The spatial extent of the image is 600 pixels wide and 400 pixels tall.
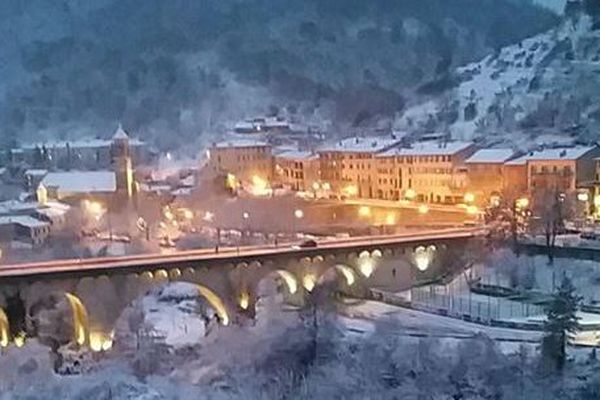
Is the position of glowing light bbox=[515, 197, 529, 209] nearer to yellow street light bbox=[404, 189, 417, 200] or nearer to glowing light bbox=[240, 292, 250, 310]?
yellow street light bbox=[404, 189, 417, 200]

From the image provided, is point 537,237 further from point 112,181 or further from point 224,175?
point 112,181

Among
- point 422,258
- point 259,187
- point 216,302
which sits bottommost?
point 216,302

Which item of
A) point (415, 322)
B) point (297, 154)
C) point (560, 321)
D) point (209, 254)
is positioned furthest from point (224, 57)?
point (560, 321)

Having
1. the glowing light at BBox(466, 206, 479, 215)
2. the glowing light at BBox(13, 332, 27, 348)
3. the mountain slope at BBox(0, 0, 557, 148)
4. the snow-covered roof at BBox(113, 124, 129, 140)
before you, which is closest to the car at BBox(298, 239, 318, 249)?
the mountain slope at BBox(0, 0, 557, 148)

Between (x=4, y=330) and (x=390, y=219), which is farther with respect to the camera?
(x=390, y=219)

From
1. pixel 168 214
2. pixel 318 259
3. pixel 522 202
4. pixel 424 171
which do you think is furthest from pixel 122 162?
pixel 522 202

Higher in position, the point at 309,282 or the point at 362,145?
the point at 362,145

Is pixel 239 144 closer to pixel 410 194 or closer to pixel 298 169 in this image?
pixel 298 169
